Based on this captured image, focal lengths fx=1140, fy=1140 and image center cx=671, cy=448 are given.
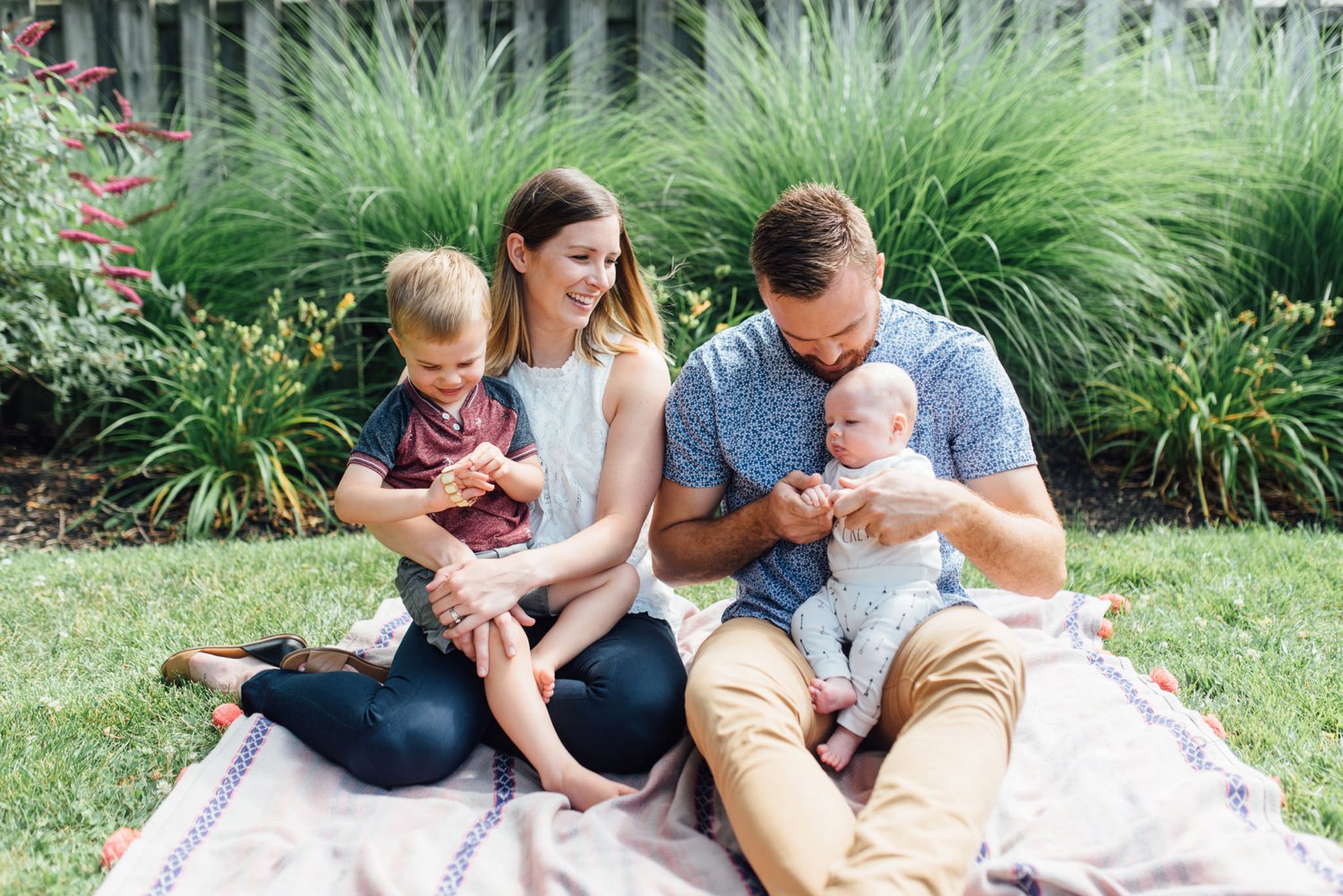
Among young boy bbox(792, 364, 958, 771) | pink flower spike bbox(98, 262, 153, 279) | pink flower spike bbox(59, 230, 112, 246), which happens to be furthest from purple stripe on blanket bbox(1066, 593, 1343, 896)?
pink flower spike bbox(59, 230, 112, 246)

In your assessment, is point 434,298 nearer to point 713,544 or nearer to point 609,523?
point 609,523

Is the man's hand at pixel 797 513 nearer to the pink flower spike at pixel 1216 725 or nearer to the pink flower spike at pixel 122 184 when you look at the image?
the pink flower spike at pixel 1216 725

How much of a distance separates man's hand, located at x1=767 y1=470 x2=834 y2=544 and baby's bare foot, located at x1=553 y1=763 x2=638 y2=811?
0.64 metres

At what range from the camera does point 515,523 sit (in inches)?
106

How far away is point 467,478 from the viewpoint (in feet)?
7.81

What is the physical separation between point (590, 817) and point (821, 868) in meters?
0.55

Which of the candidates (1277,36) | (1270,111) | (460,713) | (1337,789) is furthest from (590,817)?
(1277,36)

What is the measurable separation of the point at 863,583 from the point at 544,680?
0.72 m

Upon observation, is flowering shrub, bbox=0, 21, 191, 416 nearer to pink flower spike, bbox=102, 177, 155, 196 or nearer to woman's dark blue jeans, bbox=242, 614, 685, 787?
pink flower spike, bbox=102, 177, 155, 196

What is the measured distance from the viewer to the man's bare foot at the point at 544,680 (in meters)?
2.48

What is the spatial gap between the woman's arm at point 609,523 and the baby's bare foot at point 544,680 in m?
0.13

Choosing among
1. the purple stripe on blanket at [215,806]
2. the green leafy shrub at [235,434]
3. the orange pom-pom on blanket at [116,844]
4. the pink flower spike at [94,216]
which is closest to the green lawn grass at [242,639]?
the orange pom-pom on blanket at [116,844]

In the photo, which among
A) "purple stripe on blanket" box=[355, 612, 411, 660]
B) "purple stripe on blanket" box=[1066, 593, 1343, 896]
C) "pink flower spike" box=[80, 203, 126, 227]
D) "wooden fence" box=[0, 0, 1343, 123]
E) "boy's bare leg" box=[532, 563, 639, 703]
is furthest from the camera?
"wooden fence" box=[0, 0, 1343, 123]

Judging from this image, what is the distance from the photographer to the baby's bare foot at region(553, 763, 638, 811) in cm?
233
